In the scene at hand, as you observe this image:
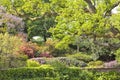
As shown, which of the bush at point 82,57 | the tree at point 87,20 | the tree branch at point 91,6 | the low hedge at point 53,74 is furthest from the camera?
the bush at point 82,57

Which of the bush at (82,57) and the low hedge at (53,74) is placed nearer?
the low hedge at (53,74)

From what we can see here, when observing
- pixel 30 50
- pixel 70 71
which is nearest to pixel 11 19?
pixel 30 50

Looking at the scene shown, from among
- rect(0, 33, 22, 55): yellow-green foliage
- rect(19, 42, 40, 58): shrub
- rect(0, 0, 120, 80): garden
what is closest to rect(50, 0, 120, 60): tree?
rect(0, 0, 120, 80): garden

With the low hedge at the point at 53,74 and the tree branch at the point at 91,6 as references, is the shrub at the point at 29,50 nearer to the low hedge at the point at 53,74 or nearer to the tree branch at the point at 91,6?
the low hedge at the point at 53,74

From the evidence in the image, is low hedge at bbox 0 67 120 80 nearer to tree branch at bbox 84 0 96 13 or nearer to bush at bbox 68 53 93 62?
tree branch at bbox 84 0 96 13

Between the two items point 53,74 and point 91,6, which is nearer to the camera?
point 91,6

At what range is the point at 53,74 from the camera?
2159 cm

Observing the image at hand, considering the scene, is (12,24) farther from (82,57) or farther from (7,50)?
(7,50)

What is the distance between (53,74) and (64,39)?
228 inches

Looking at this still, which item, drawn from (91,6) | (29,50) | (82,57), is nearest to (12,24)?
(29,50)

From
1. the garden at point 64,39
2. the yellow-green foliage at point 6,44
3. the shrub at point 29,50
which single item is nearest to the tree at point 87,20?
the garden at point 64,39

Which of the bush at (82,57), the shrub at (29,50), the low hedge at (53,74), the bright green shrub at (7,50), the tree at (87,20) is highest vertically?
the tree at (87,20)

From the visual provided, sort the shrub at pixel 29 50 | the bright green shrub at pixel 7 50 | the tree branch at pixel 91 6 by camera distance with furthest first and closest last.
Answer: the shrub at pixel 29 50, the bright green shrub at pixel 7 50, the tree branch at pixel 91 6

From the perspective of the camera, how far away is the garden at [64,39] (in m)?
15.8
